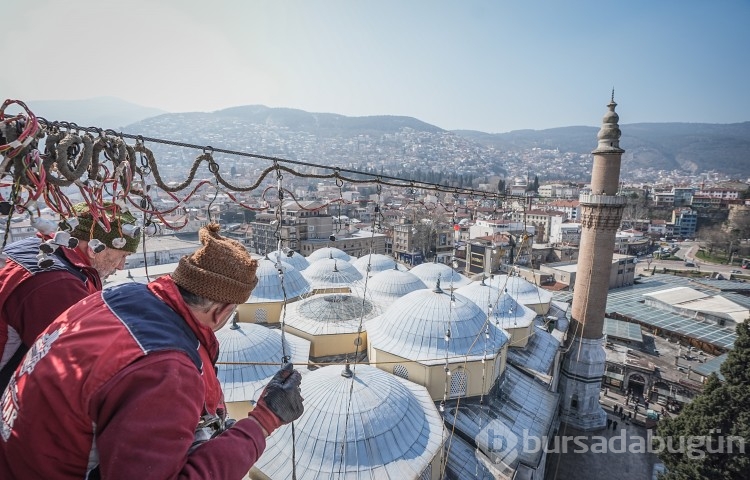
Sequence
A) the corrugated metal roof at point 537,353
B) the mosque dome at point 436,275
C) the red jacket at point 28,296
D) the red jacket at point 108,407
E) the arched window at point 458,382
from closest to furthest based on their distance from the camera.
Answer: the red jacket at point 108,407 → the red jacket at point 28,296 → the arched window at point 458,382 → the corrugated metal roof at point 537,353 → the mosque dome at point 436,275

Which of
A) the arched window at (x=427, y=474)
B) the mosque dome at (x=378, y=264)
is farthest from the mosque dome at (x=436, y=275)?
the arched window at (x=427, y=474)

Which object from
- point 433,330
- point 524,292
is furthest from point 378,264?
point 433,330

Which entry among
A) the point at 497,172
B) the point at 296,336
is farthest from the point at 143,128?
the point at 296,336

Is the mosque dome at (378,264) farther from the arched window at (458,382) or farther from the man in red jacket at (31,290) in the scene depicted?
the man in red jacket at (31,290)

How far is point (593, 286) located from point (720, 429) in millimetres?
5804

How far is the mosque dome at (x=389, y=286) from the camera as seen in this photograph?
1586 cm

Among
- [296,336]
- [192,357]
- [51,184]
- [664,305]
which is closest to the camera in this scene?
[192,357]

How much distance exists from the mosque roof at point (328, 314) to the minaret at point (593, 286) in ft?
27.6

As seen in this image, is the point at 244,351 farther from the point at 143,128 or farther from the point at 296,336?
the point at 143,128

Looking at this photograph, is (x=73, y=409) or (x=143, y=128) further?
(x=143, y=128)

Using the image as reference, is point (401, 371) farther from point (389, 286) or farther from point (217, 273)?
point (217, 273)

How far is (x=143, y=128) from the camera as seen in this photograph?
614 feet

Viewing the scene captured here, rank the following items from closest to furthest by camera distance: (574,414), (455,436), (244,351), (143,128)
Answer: (455,436) < (244,351) < (574,414) < (143,128)

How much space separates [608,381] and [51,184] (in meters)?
23.7
